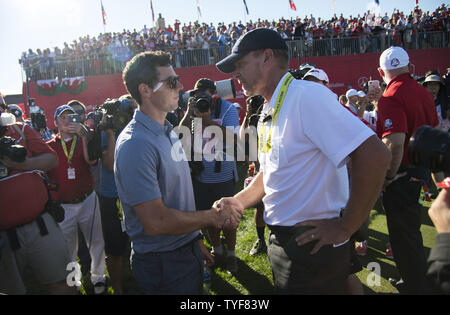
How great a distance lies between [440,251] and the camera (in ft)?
4.21

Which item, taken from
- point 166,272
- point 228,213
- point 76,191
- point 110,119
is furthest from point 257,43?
point 76,191

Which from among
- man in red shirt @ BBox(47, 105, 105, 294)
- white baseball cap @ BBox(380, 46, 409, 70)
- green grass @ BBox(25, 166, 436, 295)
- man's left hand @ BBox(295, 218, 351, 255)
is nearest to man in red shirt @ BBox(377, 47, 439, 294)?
white baseball cap @ BBox(380, 46, 409, 70)

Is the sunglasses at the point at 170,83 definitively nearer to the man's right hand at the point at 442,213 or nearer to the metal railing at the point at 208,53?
the man's right hand at the point at 442,213

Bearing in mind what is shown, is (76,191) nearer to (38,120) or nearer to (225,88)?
(38,120)

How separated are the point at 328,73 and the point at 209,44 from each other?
22.4ft

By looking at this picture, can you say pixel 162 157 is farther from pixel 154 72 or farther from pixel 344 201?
pixel 344 201

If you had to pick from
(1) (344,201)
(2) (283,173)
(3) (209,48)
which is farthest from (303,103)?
(3) (209,48)

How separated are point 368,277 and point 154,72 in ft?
10.8

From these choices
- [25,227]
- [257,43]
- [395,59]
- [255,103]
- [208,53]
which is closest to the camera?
[257,43]

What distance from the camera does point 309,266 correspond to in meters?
1.75

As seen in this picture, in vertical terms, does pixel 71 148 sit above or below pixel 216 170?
above

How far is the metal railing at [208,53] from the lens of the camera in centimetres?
1672

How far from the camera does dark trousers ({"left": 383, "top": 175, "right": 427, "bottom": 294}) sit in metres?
2.87

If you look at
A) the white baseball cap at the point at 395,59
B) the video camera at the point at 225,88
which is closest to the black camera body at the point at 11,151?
the video camera at the point at 225,88
